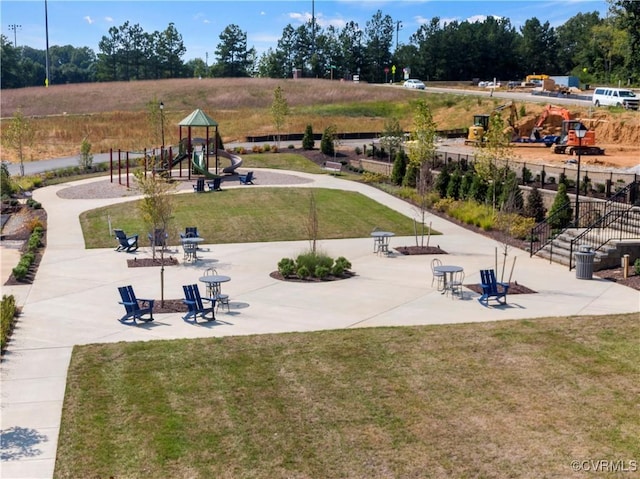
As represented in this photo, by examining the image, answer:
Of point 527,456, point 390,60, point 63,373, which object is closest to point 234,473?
point 527,456

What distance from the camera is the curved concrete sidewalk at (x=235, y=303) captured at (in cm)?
1298

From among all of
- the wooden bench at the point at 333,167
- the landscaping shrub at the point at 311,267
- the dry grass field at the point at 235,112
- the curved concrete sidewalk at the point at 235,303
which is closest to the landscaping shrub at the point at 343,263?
the landscaping shrub at the point at 311,267

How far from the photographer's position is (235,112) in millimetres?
83250

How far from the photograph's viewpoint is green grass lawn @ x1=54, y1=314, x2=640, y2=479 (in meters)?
10.6

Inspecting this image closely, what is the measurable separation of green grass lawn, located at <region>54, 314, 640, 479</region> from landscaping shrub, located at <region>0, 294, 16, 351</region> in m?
1.73

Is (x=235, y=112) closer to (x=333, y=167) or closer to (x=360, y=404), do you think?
(x=333, y=167)

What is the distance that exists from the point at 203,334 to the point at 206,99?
271 ft

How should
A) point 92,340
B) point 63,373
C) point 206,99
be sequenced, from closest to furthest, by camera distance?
point 63,373
point 92,340
point 206,99

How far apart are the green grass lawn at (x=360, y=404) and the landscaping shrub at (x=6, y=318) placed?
5.66 feet

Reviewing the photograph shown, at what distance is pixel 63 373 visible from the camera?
14188 mm

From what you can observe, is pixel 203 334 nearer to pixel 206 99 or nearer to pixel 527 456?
pixel 527 456

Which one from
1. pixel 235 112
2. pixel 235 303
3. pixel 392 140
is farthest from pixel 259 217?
pixel 235 112

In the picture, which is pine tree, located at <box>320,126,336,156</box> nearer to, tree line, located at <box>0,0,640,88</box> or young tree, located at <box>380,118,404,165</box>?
young tree, located at <box>380,118,404,165</box>

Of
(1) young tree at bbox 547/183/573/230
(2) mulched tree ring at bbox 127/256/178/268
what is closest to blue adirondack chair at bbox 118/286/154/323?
(2) mulched tree ring at bbox 127/256/178/268
